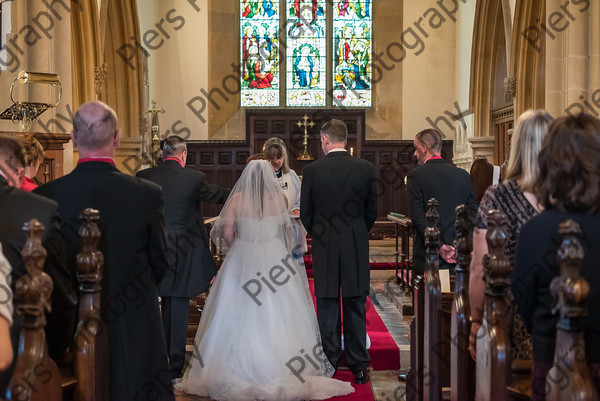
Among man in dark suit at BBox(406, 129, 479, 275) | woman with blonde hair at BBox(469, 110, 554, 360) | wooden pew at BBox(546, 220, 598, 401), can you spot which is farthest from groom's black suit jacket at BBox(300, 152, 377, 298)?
wooden pew at BBox(546, 220, 598, 401)

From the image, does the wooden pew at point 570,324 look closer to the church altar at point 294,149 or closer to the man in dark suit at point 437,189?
the man in dark suit at point 437,189

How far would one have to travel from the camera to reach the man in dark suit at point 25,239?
237cm

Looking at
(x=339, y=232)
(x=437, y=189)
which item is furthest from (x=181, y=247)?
(x=437, y=189)

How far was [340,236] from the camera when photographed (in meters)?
5.03

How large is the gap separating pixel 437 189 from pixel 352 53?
9.73 meters

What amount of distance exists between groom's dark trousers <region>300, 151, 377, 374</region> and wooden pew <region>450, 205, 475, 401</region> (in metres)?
1.85

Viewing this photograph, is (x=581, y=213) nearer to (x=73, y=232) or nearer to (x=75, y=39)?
(x=73, y=232)

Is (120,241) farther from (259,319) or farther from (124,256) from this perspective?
(259,319)

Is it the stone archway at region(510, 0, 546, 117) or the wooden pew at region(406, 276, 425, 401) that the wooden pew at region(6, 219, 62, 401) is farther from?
the stone archway at region(510, 0, 546, 117)

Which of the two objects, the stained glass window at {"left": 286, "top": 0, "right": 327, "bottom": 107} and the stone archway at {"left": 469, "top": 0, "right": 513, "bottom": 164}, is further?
the stained glass window at {"left": 286, "top": 0, "right": 327, "bottom": 107}

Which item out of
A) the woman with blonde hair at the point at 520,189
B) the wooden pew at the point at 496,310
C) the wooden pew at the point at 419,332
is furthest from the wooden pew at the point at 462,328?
the wooden pew at the point at 419,332

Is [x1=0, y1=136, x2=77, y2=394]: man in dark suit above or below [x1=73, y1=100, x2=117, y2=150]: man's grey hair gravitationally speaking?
below

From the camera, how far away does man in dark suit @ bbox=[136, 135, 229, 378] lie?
189 inches

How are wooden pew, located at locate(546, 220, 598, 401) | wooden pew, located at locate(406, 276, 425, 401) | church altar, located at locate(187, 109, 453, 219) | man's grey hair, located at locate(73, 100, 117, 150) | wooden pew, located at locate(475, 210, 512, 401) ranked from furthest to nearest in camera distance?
1. church altar, located at locate(187, 109, 453, 219)
2. wooden pew, located at locate(406, 276, 425, 401)
3. man's grey hair, located at locate(73, 100, 117, 150)
4. wooden pew, located at locate(475, 210, 512, 401)
5. wooden pew, located at locate(546, 220, 598, 401)
